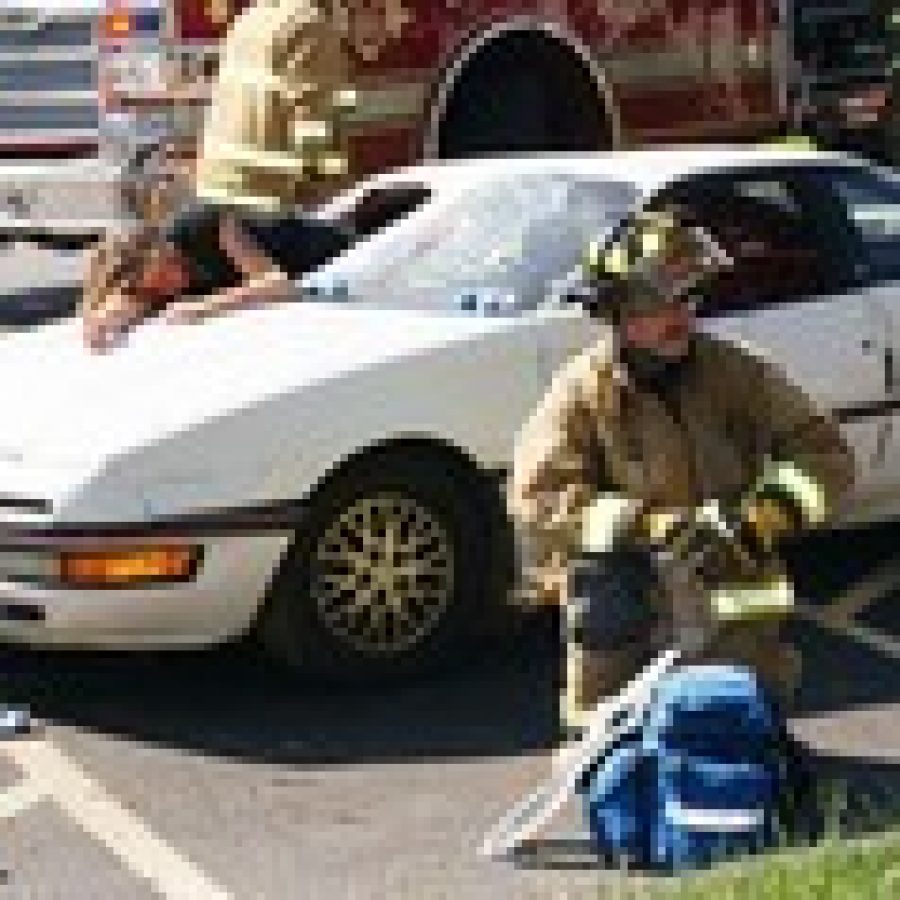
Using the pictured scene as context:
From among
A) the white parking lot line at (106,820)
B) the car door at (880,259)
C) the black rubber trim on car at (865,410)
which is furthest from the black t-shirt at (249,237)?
the white parking lot line at (106,820)

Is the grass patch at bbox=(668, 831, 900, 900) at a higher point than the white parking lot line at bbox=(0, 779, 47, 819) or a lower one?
higher

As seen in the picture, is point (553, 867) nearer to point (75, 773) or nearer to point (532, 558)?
point (532, 558)

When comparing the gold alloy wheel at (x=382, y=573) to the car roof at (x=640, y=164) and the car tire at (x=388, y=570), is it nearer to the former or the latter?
the car tire at (x=388, y=570)

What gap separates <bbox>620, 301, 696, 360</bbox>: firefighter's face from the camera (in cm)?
642

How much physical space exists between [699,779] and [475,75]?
847cm

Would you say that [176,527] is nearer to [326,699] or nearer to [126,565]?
[126,565]

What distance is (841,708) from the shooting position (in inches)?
311

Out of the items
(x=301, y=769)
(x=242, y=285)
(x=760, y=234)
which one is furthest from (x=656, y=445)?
(x=242, y=285)

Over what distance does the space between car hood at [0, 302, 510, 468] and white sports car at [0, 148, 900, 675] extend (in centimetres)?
1

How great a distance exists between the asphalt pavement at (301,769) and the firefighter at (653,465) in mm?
534

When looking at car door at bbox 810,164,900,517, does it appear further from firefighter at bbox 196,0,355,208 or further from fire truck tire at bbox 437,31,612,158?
fire truck tire at bbox 437,31,612,158

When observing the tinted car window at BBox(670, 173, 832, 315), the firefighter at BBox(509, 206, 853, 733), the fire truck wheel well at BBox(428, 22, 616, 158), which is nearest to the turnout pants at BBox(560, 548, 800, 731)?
the firefighter at BBox(509, 206, 853, 733)

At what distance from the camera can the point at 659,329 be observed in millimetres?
6438

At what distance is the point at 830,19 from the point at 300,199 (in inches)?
165
